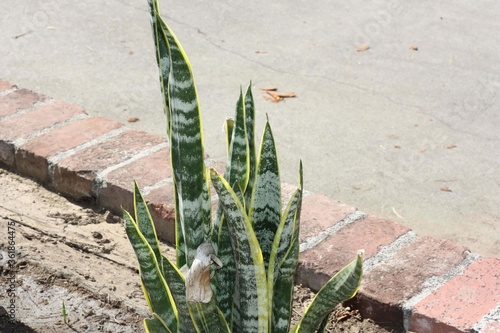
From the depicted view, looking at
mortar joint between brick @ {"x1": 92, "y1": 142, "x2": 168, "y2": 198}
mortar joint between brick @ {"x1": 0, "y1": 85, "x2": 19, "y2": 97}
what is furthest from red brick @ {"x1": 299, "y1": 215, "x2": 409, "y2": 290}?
mortar joint between brick @ {"x1": 0, "y1": 85, "x2": 19, "y2": 97}

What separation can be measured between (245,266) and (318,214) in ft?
3.06

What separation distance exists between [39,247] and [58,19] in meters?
2.21

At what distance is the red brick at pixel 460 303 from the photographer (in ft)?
7.23

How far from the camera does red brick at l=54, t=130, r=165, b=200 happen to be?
2.90 meters

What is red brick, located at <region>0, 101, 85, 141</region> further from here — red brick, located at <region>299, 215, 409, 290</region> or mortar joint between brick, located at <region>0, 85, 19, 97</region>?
red brick, located at <region>299, 215, 409, 290</region>

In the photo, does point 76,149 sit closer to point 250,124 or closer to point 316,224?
point 316,224

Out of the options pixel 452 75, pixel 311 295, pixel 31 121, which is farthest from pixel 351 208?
pixel 452 75

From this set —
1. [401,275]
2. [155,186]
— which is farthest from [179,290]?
[155,186]

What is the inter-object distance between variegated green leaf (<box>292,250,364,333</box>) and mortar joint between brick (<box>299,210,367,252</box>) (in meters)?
0.61

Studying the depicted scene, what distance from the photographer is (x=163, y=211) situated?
2.71 m

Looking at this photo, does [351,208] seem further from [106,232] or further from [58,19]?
[58,19]

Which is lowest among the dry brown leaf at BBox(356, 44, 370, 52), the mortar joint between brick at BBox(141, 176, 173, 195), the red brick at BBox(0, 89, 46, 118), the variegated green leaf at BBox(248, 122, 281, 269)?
the mortar joint between brick at BBox(141, 176, 173, 195)

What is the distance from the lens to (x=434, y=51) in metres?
4.26

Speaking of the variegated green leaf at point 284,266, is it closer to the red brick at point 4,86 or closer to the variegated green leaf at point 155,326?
the variegated green leaf at point 155,326
